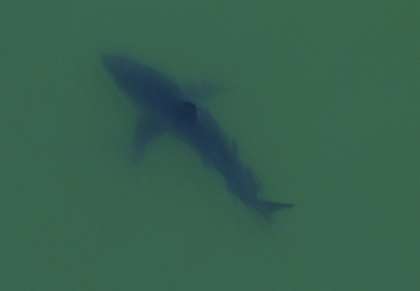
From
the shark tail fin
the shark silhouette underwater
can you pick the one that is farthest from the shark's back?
the shark tail fin

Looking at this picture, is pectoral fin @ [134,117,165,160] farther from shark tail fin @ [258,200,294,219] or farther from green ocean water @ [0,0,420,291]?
shark tail fin @ [258,200,294,219]

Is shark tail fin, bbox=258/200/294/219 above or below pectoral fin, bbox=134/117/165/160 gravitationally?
below

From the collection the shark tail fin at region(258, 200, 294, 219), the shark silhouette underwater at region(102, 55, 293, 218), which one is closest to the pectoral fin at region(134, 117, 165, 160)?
the shark silhouette underwater at region(102, 55, 293, 218)

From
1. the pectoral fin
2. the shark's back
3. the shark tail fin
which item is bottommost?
the shark tail fin

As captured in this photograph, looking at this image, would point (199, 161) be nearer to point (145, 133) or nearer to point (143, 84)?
point (145, 133)

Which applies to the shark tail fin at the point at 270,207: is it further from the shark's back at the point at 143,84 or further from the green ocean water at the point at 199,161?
the shark's back at the point at 143,84

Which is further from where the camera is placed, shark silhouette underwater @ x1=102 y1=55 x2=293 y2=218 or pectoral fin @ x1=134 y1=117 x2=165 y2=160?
pectoral fin @ x1=134 y1=117 x2=165 y2=160

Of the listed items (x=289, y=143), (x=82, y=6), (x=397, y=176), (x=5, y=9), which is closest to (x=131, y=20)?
(x=82, y=6)

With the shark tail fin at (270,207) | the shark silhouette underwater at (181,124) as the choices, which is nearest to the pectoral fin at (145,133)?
the shark silhouette underwater at (181,124)
